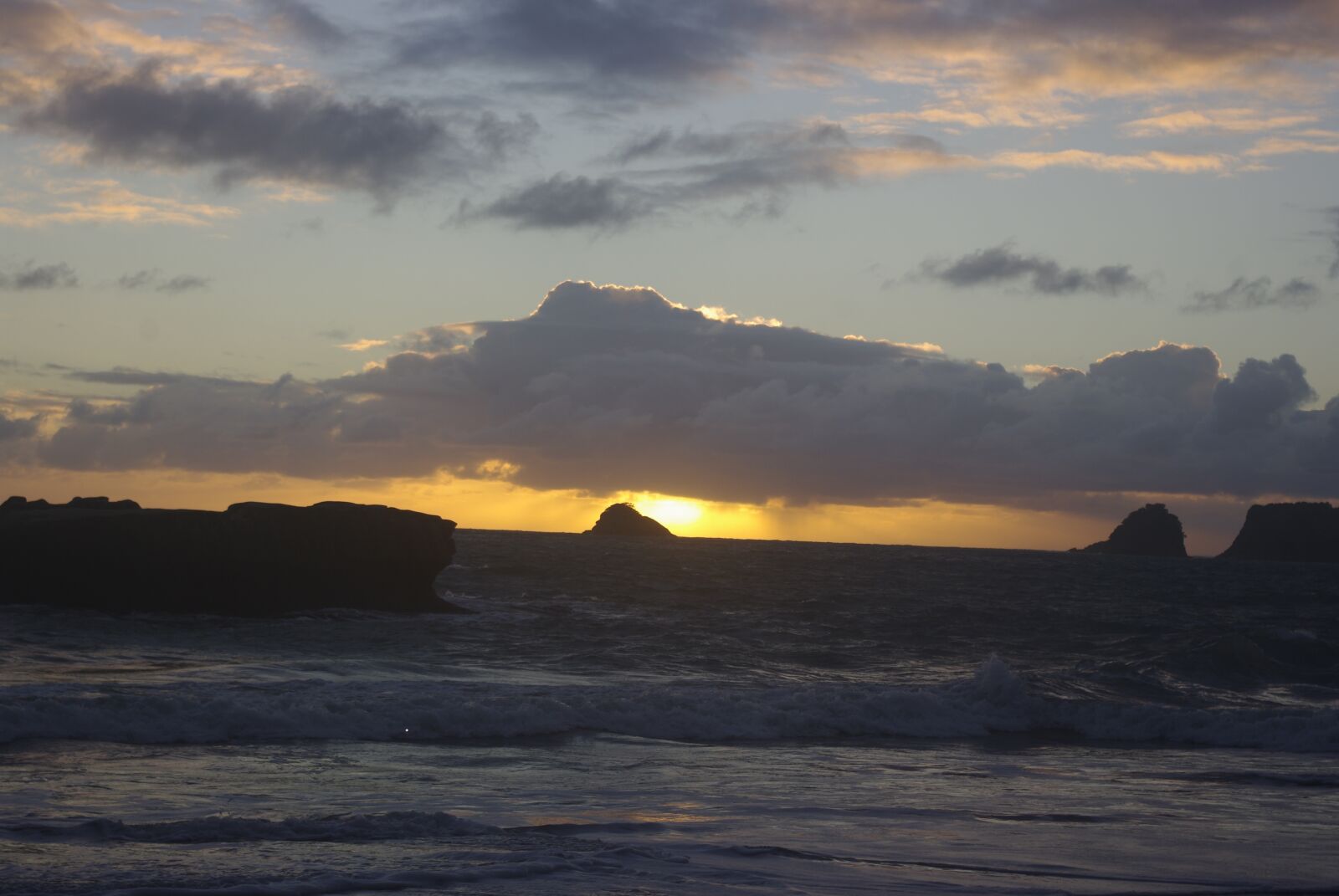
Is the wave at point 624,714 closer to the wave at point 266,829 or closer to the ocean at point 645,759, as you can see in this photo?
the ocean at point 645,759

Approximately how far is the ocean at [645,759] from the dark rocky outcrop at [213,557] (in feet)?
4.37

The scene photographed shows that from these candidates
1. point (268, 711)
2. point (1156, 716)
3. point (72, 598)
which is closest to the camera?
point (268, 711)

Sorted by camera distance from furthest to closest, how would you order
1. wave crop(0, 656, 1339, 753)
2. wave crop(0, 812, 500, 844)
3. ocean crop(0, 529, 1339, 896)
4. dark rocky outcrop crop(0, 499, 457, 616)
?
dark rocky outcrop crop(0, 499, 457, 616) → wave crop(0, 656, 1339, 753) → wave crop(0, 812, 500, 844) → ocean crop(0, 529, 1339, 896)

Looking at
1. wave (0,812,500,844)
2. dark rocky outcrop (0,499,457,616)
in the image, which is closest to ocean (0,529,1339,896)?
wave (0,812,500,844)

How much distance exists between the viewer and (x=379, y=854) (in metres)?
10.9

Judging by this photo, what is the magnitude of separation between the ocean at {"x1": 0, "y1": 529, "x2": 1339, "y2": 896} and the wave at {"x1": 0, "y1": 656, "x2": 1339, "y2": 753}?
0.07 meters

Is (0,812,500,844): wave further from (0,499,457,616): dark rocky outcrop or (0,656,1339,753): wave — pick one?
(0,499,457,616): dark rocky outcrop

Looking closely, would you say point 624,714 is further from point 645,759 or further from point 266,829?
point 266,829

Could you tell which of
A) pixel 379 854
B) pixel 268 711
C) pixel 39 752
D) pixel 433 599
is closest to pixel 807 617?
pixel 433 599

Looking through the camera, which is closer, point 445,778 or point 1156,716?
point 445,778

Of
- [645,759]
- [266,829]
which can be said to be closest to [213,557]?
[645,759]

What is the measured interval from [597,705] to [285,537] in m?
20.6

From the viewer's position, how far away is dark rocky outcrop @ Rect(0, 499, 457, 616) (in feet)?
119

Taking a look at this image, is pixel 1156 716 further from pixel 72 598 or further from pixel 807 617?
pixel 72 598
